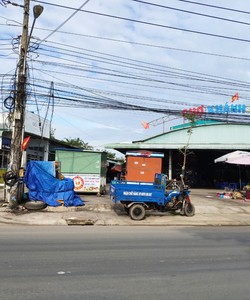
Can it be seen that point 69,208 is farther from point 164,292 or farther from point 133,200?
point 164,292

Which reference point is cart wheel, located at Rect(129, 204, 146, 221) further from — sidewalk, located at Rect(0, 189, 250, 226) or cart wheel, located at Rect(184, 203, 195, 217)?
cart wheel, located at Rect(184, 203, 195, 217)

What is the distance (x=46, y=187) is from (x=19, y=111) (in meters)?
3.55

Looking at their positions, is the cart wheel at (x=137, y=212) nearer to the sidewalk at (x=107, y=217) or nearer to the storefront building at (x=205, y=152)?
the sidewalk at (x=107, y=217)

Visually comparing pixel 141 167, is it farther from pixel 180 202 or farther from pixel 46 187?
pixel 180 202

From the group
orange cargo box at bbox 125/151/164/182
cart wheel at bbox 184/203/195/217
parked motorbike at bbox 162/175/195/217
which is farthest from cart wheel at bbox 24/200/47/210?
orange cargo box at bbox 125/151/164/182

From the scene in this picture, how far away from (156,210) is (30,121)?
20115mm

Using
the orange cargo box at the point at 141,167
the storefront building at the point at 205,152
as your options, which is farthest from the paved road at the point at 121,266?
the storefront building at the point at 205,152

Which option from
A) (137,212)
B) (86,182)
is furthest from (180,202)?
(86,182)

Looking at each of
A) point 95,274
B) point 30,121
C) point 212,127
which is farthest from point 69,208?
point 212,127

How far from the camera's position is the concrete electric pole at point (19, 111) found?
620 inches

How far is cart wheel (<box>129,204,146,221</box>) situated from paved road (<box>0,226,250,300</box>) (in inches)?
129

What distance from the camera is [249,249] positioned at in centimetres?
881

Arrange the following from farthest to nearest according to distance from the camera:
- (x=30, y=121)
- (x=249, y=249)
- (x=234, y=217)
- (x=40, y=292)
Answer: (x=30, y=121)
(x=234, y=217)
(x=249, y=249)
(x=40, y=292)

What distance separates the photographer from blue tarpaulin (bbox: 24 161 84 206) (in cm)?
1661
